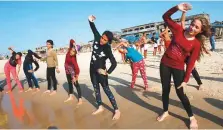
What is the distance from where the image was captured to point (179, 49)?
14.7 ft

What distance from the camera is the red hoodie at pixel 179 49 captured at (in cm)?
438

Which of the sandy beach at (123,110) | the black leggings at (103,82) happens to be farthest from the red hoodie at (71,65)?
the black leggings at (103,82)

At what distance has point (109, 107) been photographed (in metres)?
6.48

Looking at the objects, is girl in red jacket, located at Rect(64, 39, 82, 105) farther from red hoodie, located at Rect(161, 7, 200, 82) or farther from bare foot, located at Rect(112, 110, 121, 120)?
red hoodie, located at Rect(161, 7, 200, 82)

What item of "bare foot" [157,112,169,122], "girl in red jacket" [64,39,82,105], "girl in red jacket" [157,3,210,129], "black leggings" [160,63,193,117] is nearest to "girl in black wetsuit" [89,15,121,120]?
"bare foot" [157,112,169,122]

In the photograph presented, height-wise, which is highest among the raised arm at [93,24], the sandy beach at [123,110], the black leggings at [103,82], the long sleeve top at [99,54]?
the raised arm at [93,24]

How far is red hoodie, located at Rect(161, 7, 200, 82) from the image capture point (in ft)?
14.4

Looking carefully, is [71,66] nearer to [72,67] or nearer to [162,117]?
[72,67]

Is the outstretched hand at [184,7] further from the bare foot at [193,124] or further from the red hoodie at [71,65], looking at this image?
the red hoodie at [71,65]

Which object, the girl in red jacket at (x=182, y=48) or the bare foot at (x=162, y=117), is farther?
the bare foot at (x=162, y=117)

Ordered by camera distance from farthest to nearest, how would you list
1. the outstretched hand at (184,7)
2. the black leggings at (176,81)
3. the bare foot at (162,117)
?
the bare foot at (162,117) → the black leggings at (176,81) → the outstretched hand at (184,7)

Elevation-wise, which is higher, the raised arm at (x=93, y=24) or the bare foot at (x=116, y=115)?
the raised arm at (x=93, y=24)

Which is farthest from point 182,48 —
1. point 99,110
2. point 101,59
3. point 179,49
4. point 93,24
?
point 99,110

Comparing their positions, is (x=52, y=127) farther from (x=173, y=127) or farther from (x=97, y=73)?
(x=173, y=127)
